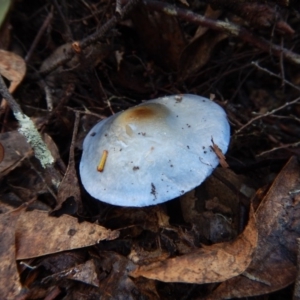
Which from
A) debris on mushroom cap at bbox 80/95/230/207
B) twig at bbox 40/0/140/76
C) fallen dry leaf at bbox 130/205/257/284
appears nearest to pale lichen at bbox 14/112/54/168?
debris on mushroom cap at bbox 80/95/230/207

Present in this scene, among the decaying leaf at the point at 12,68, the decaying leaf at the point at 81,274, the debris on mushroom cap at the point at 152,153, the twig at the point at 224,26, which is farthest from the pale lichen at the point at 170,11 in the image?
the decaying leaf at the point at 81,274

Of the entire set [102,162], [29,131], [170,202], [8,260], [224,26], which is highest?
[224,26]

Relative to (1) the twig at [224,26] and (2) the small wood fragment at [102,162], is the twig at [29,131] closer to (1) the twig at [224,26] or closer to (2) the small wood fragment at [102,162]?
(2) the small wood fragment at [102,162]

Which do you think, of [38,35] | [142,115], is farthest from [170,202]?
[38,35]

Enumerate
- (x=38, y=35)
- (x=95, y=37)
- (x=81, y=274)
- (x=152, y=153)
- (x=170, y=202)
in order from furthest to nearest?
(x=38, y=35) → (x=95, y=37) → (x=170, y=202) → (x=152, y=153) → (x=81, y=274)

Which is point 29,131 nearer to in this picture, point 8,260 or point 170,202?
point 8,260

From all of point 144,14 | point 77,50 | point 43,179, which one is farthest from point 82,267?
point 144,14
